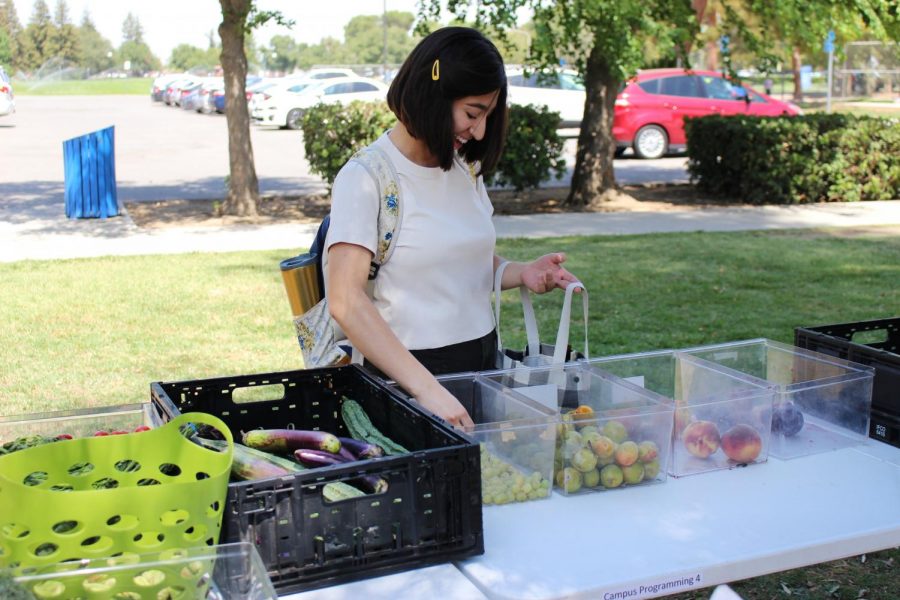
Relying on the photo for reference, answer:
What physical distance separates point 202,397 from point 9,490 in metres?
0.86

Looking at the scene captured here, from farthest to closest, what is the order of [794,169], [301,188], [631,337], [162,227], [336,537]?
[301,188] → [794,169] → [162,227] → [631,337] → [336,537]

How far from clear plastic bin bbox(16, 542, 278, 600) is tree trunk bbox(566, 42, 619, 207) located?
11.7 metres

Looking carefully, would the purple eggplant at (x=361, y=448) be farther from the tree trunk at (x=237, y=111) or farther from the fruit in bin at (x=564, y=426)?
the tree trunk at (x=237, y=111)

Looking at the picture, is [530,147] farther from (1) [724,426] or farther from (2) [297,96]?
(2) [297,96]

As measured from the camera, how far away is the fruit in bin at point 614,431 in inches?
95.9

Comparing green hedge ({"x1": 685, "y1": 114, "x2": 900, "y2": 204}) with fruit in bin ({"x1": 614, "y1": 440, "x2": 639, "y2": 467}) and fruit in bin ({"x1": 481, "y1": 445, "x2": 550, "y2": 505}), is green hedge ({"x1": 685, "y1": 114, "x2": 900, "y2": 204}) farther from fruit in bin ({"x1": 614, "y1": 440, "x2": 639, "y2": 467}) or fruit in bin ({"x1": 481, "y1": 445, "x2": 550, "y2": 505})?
fruit in bin ({"x1": 481, "y1": 445, "x2": 550, "y2": 505})

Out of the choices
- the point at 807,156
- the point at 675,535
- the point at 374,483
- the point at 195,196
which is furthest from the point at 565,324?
the point at 195,196

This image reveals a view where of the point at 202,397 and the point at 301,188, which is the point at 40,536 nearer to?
the point at 202,397

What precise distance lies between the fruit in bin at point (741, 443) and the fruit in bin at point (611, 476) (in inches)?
12.5

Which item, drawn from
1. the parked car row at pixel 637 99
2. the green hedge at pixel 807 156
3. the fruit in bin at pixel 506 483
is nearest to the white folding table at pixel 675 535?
the fruit in bin at pixel 506 483

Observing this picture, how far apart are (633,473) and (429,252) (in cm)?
80

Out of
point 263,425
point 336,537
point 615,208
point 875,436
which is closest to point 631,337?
point 875,436

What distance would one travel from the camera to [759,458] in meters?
2.63

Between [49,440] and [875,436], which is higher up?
[49,440]
